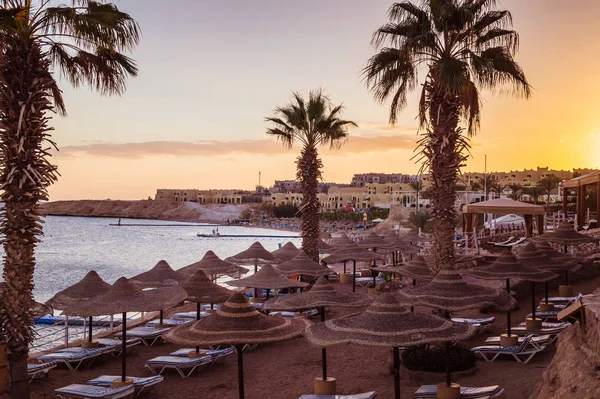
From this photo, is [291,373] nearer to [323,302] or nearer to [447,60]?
[323,302]

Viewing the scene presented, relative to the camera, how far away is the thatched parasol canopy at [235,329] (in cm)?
874

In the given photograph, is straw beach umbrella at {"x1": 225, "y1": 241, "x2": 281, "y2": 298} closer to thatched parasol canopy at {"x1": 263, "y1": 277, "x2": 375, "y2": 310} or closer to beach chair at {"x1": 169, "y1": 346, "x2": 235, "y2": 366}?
beach chair at {"x1": 169, "y1": 346, "x2": 235, "y2": 366}

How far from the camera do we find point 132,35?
1042 cm

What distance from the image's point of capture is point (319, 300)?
490 inches

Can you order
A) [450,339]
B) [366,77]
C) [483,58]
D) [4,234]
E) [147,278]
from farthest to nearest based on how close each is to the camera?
[147,278] → [366,77] → [483,58] → [4,234] → [450,339]

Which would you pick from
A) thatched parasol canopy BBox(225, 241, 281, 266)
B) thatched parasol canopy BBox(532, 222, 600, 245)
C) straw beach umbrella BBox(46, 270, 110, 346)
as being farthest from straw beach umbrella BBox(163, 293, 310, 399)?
thatched parasol canopy BBox(225, 241, 281, 266)

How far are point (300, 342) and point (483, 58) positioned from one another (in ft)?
27.7

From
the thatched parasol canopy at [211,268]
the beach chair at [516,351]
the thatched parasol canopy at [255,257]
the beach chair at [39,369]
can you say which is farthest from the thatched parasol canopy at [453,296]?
the thatched parasol canopy at [255,257]

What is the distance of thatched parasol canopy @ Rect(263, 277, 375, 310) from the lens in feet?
40.5

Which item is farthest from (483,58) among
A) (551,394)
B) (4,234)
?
(4,234)

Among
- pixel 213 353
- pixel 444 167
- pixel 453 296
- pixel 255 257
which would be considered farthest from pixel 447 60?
pixel 255 257

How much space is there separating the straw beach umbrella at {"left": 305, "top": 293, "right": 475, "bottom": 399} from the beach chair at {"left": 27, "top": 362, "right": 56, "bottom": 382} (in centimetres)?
649

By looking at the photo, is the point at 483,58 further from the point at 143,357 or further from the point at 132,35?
the point at 143,357

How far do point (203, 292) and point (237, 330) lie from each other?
5442mm
